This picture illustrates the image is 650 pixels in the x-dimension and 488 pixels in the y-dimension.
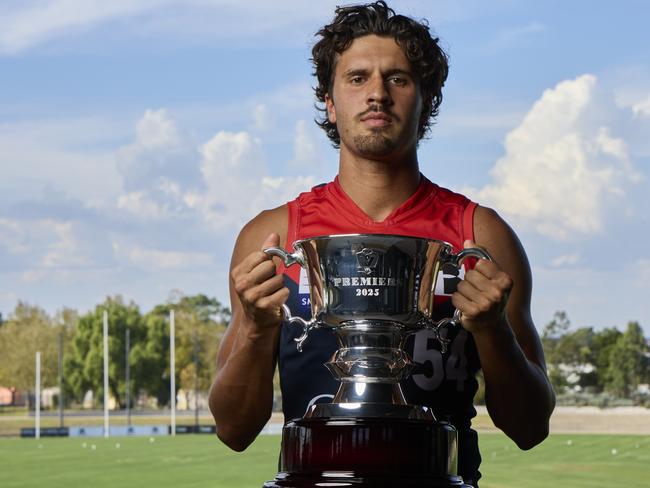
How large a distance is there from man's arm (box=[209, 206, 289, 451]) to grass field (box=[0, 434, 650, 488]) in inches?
712

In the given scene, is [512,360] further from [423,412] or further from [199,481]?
[199,481]

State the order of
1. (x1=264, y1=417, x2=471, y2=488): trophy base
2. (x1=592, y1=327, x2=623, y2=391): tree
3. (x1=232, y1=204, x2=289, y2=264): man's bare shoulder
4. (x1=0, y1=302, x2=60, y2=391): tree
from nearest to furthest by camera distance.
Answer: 1. (x1=264, y1=417, x2=471, y2=488): trophy base
2. (x1=232, y1=204, x2=289, y2=264): man's bare shoulder
3. (x1=0, y1=302, x2=60, y2=391): tree
4. (x1=592, y1=327, x2=623, y2=391): tree

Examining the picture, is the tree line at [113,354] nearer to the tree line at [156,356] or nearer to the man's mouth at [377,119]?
the tree line at [156,356]

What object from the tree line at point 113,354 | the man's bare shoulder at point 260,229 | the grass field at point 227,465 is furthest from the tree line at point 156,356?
the man's bare shoulder at point 260,229

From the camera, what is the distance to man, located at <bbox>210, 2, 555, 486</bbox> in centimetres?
302

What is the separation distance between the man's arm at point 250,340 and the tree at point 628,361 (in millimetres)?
64699

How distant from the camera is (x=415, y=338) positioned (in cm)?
324

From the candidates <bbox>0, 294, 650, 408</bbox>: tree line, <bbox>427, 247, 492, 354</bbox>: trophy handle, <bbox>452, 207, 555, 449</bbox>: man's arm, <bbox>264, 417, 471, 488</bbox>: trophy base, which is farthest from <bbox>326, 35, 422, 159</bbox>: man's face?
<bbox>0, 294, 650, 408</bbox>: tree line

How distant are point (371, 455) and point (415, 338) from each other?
2.79 ft

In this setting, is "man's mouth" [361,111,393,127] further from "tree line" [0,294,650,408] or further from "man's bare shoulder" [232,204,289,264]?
"tree line" [0,294,650,408]

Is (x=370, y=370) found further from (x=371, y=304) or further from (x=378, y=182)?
(x=378, y=182)

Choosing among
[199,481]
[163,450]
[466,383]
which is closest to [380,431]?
[466,383]

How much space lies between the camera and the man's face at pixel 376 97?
3.11 metres

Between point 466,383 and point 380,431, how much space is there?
83 cm
